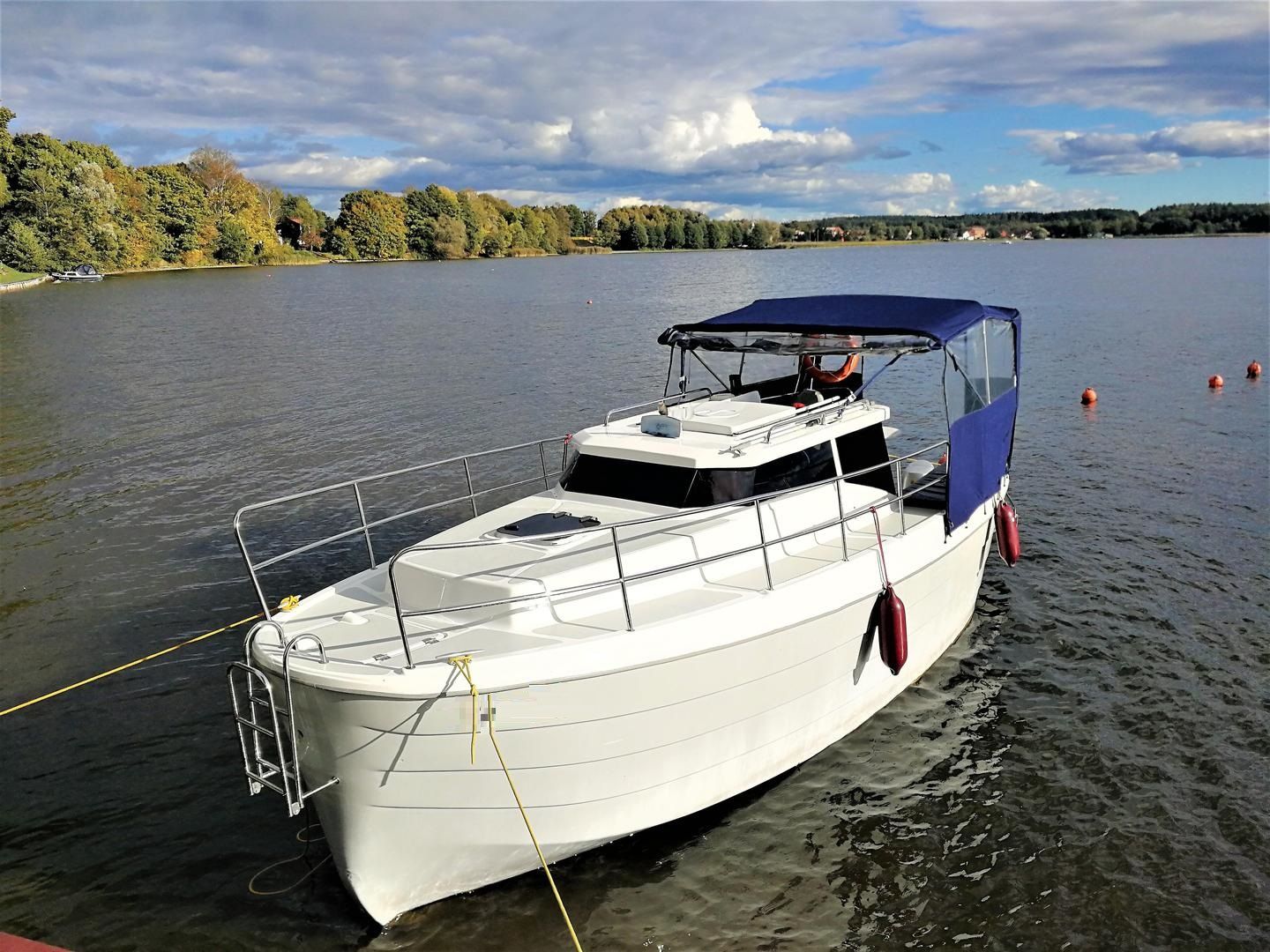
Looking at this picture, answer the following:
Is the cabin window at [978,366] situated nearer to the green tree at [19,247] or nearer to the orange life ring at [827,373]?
the orange life ring at [827,373]

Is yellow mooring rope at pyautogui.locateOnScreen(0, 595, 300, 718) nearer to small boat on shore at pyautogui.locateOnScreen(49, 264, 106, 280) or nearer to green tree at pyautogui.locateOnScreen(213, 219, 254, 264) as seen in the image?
small boat on shore at pyautogui.locateOnScreen(49, 264, 106, 280)

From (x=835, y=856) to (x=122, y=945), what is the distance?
5.79 meters

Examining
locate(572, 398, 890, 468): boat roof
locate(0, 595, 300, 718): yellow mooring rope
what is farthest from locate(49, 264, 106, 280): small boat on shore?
locate(572, 398, 890, 468): boat roof

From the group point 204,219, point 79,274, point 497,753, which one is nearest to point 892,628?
point 497,753

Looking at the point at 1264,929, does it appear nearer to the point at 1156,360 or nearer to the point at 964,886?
the point at 964,886

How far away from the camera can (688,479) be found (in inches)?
347

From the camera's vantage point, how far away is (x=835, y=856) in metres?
8.02

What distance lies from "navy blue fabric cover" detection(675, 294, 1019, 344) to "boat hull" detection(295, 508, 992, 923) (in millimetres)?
3199

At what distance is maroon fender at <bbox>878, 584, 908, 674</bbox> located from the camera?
8.58 meters

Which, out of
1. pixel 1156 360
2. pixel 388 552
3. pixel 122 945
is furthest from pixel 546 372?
pixel 122 945

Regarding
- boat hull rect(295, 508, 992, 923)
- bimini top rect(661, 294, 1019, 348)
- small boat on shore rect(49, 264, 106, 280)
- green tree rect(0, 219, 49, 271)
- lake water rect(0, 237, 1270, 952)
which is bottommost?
lake water rect(0, 237, 1270, 952)

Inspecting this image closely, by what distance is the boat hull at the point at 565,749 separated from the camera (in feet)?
21.5

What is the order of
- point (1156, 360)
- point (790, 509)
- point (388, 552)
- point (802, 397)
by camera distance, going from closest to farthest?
point (790, 509) → point (802, 397) → point (388, 552) → point (1156, 360)

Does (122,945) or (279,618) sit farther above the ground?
(279,618)
